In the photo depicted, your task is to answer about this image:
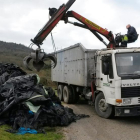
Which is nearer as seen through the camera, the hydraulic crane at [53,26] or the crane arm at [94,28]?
the hydraulic crane at [53,26]

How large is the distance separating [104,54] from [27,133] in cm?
394

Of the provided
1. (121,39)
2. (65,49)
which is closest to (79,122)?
(121,39)

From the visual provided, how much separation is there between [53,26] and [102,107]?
357 centimetres

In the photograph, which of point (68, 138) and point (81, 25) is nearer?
point (68, 138)

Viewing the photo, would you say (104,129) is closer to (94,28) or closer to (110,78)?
(110,78)

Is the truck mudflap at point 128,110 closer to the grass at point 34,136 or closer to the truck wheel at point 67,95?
the grass at point 34,136

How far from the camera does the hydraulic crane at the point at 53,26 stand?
7.66 m

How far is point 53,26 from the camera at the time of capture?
8.83 metres

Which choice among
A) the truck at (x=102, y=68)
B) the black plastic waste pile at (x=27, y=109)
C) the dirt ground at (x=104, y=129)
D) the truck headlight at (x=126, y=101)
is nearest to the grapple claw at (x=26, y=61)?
the truck at (x=102, y=68)

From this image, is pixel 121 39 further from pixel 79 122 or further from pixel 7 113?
pixel 7 113

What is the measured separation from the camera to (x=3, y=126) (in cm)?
682

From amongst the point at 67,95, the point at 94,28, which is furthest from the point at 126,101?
the point at 67,95

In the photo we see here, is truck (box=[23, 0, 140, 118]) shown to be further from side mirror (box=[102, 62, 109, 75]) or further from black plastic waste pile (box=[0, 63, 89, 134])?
black plastic waste pile (box=[0, 63, 89, 134])

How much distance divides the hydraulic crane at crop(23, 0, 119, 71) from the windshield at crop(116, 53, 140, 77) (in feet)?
6.58
